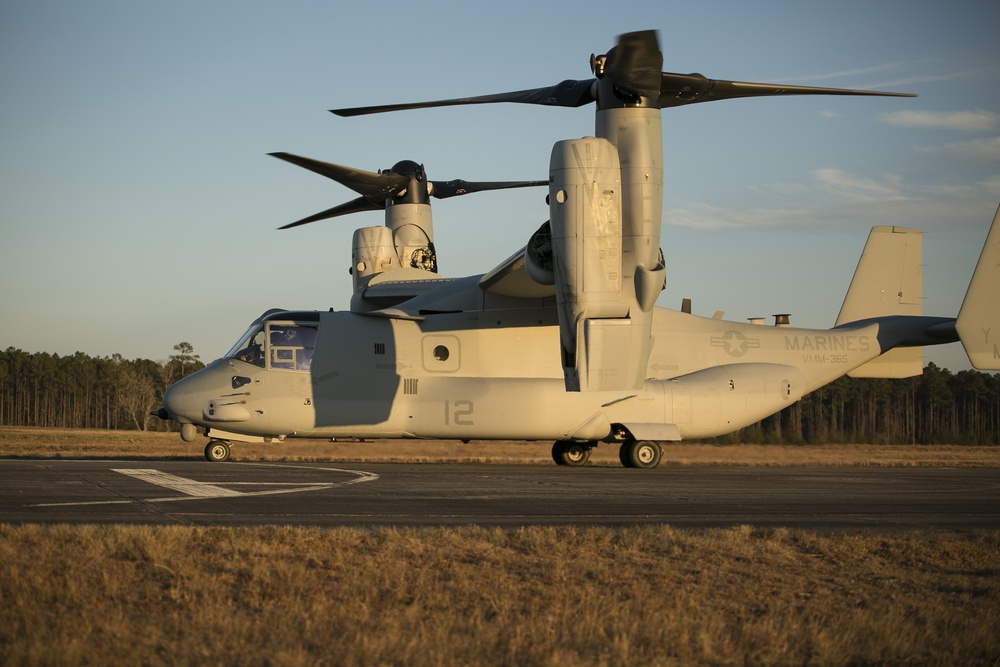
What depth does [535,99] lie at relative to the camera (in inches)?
741

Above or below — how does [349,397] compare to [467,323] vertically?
below

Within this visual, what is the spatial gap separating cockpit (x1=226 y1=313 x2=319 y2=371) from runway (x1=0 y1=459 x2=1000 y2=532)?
286 centimetres

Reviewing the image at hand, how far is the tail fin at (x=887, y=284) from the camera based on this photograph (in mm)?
23891

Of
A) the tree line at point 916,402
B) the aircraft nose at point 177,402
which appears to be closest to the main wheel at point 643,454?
the aircraft nose at point 177,402

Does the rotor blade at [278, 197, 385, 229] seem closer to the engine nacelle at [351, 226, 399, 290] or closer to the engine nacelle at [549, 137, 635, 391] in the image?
the engine nacelle at [351, 226, 399, 290]

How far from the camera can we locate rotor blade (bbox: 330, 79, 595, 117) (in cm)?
1808

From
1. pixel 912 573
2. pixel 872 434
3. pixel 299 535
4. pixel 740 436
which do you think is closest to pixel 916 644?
pixel 912 573

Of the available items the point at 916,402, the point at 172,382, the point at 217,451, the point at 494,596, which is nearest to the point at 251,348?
the point at 217,451

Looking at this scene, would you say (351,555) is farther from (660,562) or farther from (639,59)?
(639,59)

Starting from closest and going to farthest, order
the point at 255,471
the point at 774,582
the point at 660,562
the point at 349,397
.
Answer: the point at 774,582 < the point at 660,562 < the point at 255,471 < the point at 349,397

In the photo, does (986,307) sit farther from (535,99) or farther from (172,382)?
(172,382)

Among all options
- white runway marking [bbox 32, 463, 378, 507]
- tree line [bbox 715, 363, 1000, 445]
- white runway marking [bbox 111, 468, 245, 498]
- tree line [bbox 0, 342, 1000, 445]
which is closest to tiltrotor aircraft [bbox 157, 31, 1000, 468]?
white runway marking [bbox 32, 463, 378, 507]

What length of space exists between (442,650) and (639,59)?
13423 mm

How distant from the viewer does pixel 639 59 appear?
1683 centimetres
